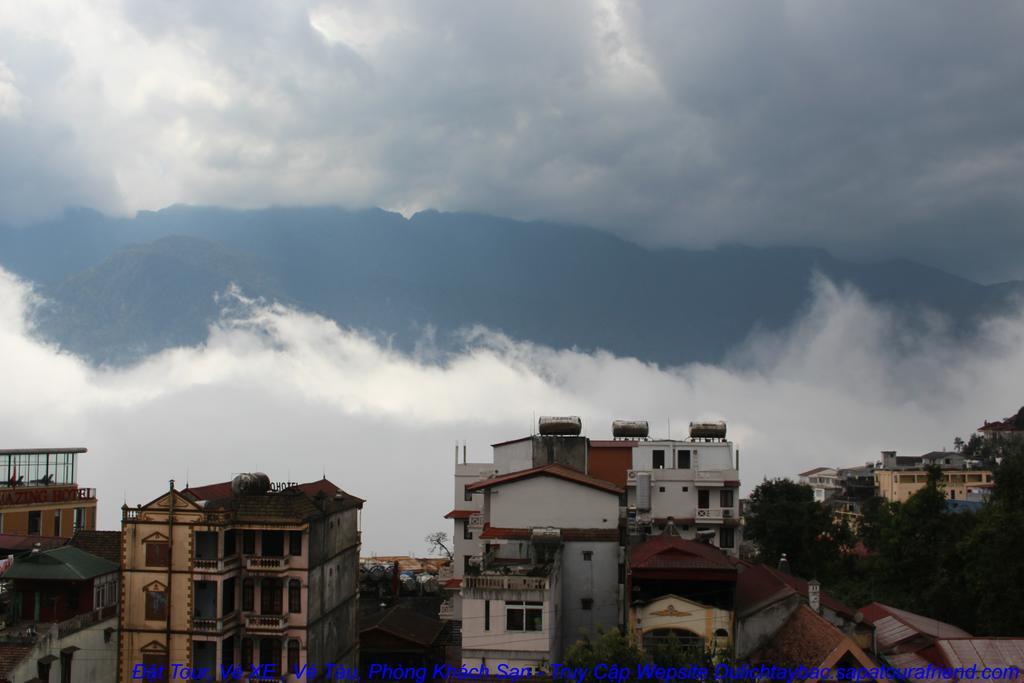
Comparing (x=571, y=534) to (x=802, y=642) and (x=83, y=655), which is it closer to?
(x=802, y=642)

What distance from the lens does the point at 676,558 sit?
43.1m

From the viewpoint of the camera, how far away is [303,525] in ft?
146

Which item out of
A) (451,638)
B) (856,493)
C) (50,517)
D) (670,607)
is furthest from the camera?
(856,493)

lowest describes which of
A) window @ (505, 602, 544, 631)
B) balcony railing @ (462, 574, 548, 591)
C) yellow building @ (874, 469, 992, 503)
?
window @ (505, 602, 544, 631)

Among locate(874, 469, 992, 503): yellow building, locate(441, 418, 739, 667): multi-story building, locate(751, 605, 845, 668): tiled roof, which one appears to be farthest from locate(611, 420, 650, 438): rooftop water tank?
locate(874, 469, 992, 503): yellow building

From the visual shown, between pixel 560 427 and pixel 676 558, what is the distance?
25316 mm

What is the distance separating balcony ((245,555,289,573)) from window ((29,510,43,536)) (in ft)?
86.1

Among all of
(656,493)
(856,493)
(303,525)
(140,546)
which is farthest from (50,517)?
(856,493)

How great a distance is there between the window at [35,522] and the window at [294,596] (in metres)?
27.3

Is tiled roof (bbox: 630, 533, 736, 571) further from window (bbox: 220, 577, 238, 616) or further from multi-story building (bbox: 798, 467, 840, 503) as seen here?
multi-story building (bbox: 798, 467, 840, 503)

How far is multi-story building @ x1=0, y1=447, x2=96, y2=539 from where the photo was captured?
6134 centimetres

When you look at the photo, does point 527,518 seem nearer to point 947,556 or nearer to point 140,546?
point 140,546

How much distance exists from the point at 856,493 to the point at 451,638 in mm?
104138

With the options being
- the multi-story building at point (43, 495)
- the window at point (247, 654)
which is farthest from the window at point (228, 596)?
the multi-story building at point (43, 495)
